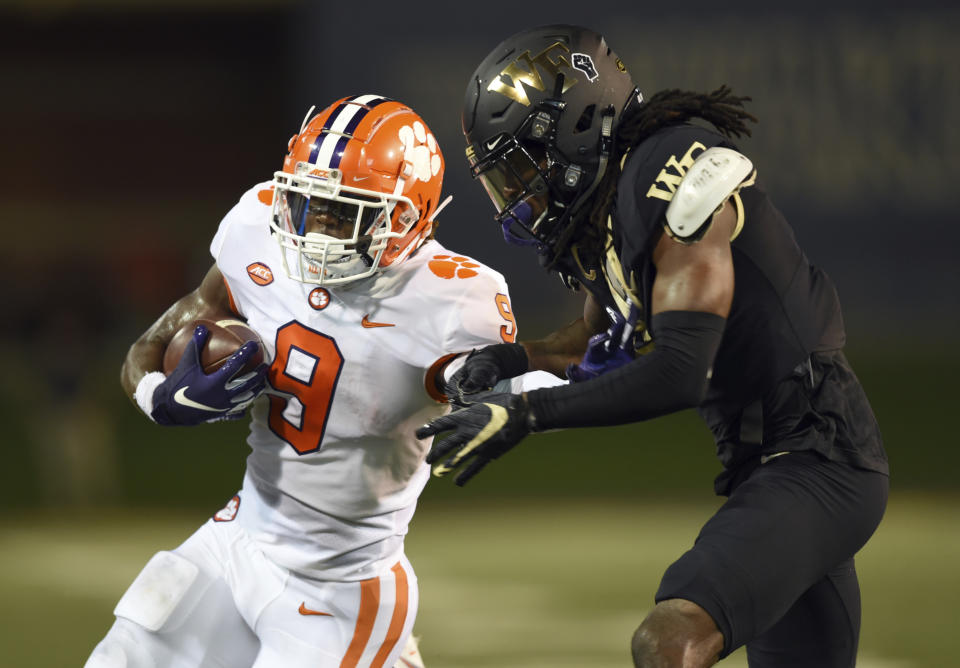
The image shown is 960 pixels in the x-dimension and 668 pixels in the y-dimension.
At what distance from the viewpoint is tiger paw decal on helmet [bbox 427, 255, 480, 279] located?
8.87 ft

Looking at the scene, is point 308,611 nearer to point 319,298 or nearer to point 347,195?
point 319,298

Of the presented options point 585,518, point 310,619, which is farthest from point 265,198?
point 585,518

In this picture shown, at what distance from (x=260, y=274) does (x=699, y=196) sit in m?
1.09

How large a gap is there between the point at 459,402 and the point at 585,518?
387 centimetres

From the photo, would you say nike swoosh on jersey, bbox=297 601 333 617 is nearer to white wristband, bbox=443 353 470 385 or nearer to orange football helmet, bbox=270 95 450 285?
white wristband, bbox=443 353 470 385

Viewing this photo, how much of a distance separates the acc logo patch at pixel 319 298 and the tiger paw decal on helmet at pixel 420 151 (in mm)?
335

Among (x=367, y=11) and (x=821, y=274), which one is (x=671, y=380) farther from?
(x=367, y=11)

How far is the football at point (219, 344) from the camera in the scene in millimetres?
2643

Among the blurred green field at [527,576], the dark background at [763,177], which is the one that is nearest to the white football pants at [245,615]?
the blurred green field at [527,576]

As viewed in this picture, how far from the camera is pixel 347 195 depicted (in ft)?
8.64

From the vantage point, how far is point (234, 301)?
2881 mm

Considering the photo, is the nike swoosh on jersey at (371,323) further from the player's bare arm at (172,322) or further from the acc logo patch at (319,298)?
the player's bare arm at (172,322)

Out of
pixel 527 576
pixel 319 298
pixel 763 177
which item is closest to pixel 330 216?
pixel 319 298

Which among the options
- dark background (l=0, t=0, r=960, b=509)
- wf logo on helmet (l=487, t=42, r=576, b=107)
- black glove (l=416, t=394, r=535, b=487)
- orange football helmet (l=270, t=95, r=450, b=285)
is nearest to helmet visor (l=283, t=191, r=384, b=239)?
orange football helmet (l=270, t=95, r=450, b=285)
